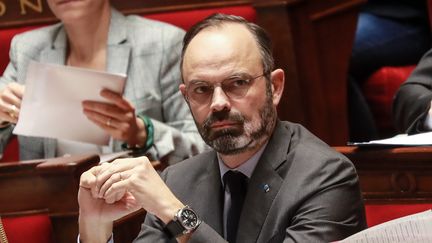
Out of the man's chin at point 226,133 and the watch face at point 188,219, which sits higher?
the man's chin at point 226,133

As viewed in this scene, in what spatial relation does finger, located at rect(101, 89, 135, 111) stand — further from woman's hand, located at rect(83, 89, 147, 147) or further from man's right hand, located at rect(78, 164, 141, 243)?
man's right hand, located at rect(78, 164, 141, 243)

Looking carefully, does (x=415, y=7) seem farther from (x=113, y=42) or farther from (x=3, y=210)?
(x=3, y=210)

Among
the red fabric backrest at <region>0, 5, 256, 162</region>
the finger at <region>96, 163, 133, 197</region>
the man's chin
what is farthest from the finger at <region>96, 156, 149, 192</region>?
the red fabric backrest at <region>0, 5, 256, 162</region>

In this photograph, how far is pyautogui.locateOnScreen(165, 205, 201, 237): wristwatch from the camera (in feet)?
4.15

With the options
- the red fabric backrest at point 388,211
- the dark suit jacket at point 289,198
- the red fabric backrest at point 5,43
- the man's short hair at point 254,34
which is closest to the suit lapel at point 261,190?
the dark suit jacket at point 289,198

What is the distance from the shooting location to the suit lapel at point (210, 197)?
1.34 metres

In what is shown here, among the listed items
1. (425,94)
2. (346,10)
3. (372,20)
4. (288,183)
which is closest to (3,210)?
(288,183)

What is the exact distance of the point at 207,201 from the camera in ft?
4.44

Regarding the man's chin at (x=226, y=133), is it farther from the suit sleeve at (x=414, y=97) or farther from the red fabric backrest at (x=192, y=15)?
the red fabric backrest at (x=192, y=15)

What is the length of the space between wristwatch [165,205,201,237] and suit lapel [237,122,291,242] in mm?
73

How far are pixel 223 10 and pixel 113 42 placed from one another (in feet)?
0.93

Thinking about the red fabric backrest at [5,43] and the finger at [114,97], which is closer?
the finger at [114,97]

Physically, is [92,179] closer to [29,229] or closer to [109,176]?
[109,176]

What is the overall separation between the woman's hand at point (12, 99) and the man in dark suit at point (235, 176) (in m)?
0.66
